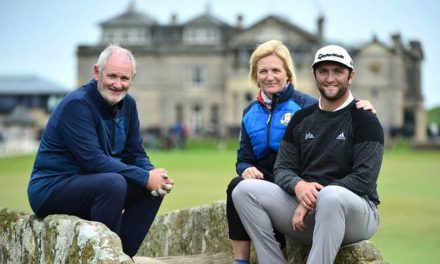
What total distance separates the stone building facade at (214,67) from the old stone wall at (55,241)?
63.2 metres

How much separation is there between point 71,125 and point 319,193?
179cm

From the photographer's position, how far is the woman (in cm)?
615

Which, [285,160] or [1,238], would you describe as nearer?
[285,160]

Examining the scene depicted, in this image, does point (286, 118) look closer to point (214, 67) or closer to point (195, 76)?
point (214, 67)

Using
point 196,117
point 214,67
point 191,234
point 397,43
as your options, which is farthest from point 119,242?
point 397,43

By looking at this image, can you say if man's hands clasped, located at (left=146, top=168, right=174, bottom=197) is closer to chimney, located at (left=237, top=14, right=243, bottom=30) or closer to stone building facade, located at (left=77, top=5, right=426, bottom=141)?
stone building facade, located at (left=77, top=5, right=426, bottom=141)

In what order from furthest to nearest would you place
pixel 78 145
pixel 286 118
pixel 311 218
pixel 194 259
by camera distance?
pixel 194 259
pixel 286 118
pixel 78 145
pixel 311 218

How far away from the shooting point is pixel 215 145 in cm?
5453

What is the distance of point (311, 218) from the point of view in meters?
5.34

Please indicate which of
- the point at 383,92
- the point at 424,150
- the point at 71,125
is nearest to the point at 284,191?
the point at 71,125

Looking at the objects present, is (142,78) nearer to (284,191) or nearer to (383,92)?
(383,92)

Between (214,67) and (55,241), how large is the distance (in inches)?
2728

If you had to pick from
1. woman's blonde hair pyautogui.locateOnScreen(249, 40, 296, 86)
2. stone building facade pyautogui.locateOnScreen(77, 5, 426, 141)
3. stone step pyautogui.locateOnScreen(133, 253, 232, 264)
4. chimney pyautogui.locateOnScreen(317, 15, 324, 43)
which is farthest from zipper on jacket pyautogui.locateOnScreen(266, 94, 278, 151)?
chimney pyautogui.locateOnScreen(317, 15, 324, 43)

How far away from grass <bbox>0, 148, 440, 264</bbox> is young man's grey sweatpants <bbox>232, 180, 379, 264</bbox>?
3.86m
